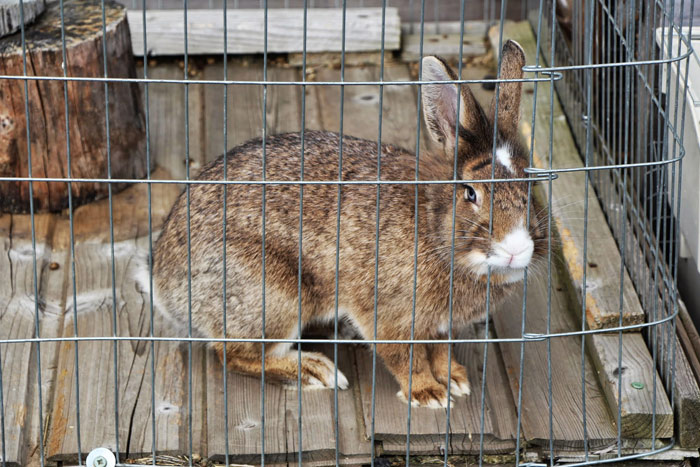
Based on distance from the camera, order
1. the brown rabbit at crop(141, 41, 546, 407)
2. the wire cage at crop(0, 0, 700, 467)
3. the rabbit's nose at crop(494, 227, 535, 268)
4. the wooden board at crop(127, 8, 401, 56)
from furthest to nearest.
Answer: the wooden board at crop(127, 8, 401, 56)
the brown rabbit at crop(141, 41, 546, 407)
the wire cage at crop(0, 0, 700, 467)
the rabbit's nose at crop(494, 227, 535, 268)

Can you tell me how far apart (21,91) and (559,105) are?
2.43 m

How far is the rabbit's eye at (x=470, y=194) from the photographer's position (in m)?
2.87

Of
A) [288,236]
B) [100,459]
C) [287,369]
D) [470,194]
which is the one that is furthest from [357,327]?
[100,459]

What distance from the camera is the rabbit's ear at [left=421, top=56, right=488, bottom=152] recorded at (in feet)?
9.45

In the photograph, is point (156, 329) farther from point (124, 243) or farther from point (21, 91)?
point (21, 91)

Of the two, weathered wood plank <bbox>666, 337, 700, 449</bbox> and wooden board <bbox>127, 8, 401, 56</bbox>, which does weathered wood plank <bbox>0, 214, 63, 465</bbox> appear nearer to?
wooden board <bbox>127, 8, 401, 56</bbox>

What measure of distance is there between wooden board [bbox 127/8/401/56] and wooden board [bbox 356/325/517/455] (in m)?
2.41

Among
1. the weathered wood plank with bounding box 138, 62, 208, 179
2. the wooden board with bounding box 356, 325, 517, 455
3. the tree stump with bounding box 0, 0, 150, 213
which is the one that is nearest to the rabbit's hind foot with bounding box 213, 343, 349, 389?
the wooden board with bounding box 356, 325, 517, 455

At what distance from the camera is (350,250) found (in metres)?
3.19

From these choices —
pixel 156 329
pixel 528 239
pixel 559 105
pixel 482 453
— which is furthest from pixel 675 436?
pixel 559 105

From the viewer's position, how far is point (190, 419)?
2908 millimetres

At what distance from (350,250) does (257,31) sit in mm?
2432

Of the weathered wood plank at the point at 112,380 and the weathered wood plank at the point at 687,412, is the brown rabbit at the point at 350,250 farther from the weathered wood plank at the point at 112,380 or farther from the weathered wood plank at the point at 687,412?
the weathered wood plank at the point at 687,412

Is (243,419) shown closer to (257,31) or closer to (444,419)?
(444,419)
